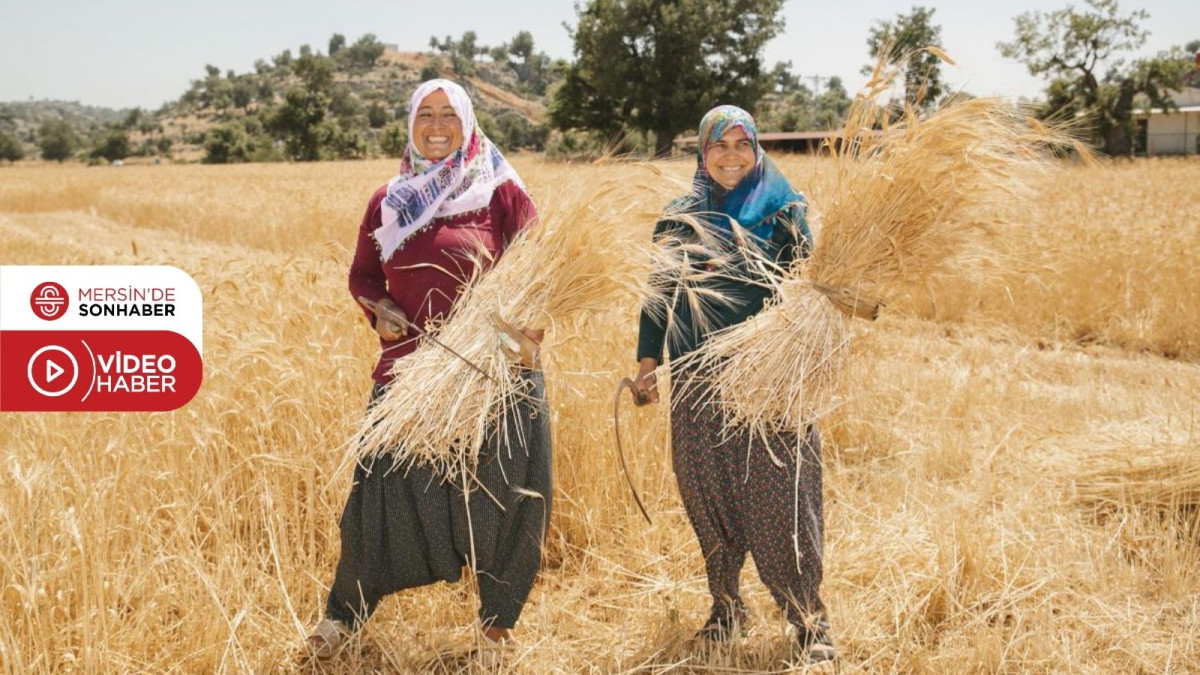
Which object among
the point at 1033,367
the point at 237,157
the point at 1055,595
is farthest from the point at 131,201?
the point at 237,157

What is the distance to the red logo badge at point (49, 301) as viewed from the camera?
3.28 metres

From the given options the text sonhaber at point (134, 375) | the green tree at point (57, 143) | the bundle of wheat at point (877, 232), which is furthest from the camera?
the green tree at point (57, 143)

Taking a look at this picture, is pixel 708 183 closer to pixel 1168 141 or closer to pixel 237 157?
pixel 1168 141

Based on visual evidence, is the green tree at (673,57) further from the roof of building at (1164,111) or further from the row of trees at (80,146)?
the row of trees at (80,146)

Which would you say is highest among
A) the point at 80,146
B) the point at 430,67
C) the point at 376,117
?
the point at 430,67

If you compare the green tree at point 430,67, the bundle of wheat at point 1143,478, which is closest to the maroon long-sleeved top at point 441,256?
the bundle of wheat at point 1143,478

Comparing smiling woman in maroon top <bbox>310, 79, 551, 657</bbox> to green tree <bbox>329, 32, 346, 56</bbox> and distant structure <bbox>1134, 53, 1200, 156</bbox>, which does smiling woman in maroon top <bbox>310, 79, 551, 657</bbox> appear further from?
green tree <bbox>329, 32, 346, 56</bbox>

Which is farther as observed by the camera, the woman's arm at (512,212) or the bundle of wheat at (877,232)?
the woman's arm at (512,212)

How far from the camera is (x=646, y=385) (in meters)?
2.23

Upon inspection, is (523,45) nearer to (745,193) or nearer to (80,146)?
(80,146)

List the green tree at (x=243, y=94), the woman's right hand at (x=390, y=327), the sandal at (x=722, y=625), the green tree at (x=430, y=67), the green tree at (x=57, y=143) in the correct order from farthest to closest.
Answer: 1. the green tree at (x=430, y=67)
2. the green tree at (x=243, y=94)
3. the green tree at (x=57, y=143)
4. the sandal at (x=722, y=625)
5. the woman's right hand at (x=390, y=327)

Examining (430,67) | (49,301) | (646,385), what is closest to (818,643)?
(646,385)

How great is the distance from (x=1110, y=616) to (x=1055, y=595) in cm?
14

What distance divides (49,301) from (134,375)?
67 centimetres
